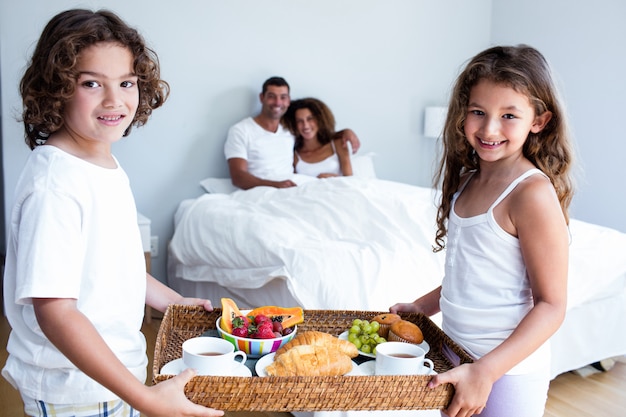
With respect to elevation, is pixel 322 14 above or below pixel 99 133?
above

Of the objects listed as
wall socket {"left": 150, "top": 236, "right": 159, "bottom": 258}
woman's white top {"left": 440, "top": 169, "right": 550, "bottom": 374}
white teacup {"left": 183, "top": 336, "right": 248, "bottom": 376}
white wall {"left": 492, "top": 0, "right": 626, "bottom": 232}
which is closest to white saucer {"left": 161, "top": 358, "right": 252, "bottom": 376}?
white teacup {"left": 183, "top": 336, "right": 248, "bottom": 376}

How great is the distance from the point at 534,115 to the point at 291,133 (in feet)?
8.54

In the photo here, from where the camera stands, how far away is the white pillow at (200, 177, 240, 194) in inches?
137

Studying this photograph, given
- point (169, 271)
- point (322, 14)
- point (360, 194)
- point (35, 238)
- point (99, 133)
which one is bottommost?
point (169, 271)

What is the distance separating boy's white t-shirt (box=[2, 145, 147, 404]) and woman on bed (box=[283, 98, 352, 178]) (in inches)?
102

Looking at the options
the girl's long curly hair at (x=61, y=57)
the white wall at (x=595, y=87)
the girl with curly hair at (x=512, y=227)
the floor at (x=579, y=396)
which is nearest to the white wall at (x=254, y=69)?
the white wall at (x=595, y=87)

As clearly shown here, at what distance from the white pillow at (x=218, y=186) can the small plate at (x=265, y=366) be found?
2482mm

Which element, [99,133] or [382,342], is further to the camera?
[382,342]

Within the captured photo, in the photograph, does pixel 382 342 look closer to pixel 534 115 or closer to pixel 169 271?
pixel 534 115

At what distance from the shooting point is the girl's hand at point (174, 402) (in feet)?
2.79

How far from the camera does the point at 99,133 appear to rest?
990 millimetres

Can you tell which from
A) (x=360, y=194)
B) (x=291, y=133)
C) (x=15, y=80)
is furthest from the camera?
(x=291, y=133)

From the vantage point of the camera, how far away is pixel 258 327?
1099 millimetres

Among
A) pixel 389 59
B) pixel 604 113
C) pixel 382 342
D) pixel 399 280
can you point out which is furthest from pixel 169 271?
pixel 604 113
